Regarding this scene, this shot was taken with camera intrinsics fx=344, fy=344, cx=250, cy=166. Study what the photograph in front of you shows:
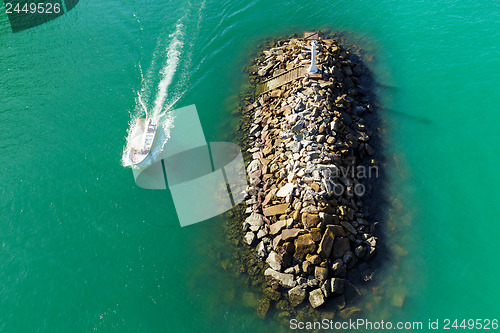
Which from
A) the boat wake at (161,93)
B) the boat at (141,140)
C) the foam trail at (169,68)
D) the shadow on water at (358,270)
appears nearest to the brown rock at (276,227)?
the shadow on water at (358,270)

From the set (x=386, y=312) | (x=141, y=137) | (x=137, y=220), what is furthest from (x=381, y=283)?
(x=141, y=137)

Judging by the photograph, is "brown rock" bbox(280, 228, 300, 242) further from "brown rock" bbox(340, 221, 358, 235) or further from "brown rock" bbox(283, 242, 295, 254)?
"brown rock" bbox(340, 221, 358, 235)

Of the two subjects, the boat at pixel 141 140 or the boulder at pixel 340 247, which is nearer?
the boulder at pixel 340 247

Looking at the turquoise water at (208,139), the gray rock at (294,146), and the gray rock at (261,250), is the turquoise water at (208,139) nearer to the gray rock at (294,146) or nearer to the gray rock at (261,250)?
the gray rock at (261,250)

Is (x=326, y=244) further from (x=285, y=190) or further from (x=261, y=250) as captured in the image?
(x=285, y=190)

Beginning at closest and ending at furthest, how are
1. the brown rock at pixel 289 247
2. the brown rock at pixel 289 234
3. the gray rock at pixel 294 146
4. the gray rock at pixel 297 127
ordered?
1. the brown rock at pixel 289 247
2. the brown rock at pixel 289 234
3. the gray rock at pixel 294 146
4. the gray rock at pixel 297 127

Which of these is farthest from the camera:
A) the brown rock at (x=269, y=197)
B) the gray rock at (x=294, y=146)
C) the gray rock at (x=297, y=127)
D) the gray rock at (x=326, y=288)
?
the gray rock at (x=297, y=127)

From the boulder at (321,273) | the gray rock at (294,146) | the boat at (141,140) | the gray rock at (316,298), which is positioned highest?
the boat at (141,140)
